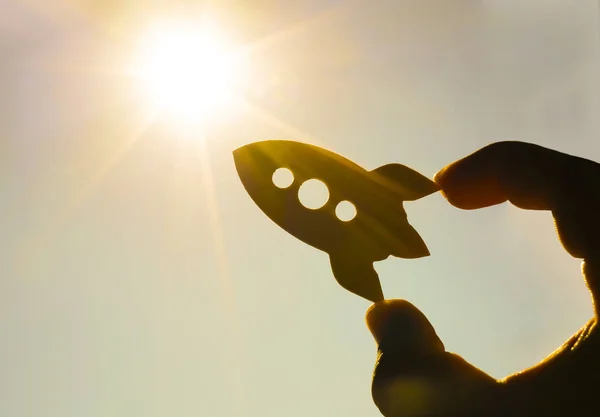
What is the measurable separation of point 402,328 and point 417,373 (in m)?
0.18

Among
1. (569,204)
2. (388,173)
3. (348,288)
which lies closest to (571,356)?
(569,204)

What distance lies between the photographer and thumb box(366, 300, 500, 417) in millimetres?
1663

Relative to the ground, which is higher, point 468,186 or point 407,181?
point 407,181

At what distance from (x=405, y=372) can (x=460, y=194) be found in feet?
2.45

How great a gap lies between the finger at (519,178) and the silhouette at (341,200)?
47cm

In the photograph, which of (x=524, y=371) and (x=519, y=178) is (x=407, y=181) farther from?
(x=524, y=371)

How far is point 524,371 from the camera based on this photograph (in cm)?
167

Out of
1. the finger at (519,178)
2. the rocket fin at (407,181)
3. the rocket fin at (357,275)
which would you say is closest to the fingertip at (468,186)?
the finger at (519,178)

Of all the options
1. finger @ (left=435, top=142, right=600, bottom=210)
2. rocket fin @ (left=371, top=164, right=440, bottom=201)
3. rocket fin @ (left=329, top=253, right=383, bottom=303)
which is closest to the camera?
finger @ (left=435, top=142, right=600, bottom=210)

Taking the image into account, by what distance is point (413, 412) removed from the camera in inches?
66.0

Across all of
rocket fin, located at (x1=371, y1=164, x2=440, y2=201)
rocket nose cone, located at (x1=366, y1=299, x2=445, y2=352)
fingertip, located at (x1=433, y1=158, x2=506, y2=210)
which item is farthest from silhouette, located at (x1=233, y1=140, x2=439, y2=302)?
rocket nose cone, located at (x1=366, y1=299, x2=445, y2=352)

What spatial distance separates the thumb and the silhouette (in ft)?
2.05

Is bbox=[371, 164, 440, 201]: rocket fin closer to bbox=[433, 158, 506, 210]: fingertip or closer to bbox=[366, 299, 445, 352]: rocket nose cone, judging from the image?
bbox=[433, 158, 506, 210]: fingertip

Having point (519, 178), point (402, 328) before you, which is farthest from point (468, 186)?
point (402, 328)
